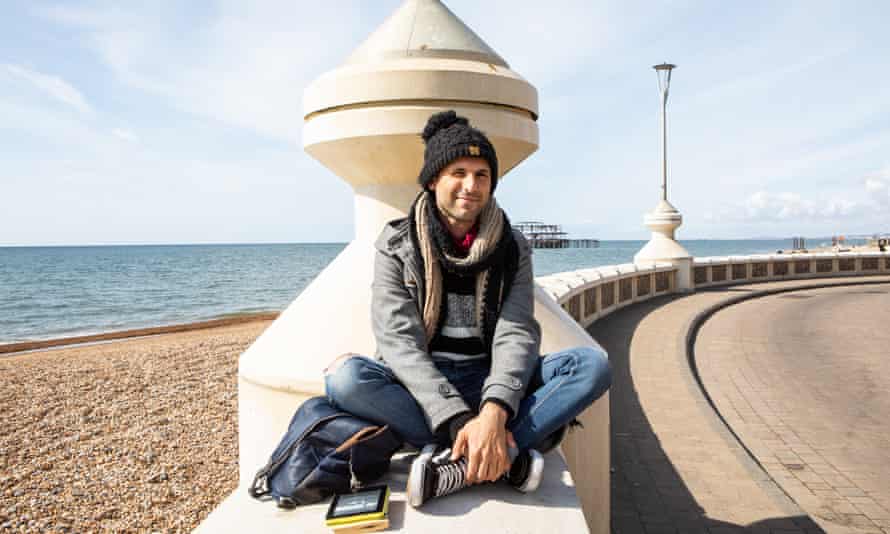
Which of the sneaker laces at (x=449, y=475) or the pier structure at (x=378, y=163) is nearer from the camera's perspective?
the sneaker laces at (x=449, y=475)

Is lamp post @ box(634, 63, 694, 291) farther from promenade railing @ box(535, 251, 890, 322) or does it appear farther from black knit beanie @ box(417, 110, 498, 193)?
black knit beanie @ box(417, 110, 498, 193)

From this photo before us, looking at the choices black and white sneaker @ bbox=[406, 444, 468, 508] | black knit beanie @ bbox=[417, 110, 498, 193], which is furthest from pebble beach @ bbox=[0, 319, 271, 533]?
black knit beanie @ bbox=[417, 110, 498, 193]

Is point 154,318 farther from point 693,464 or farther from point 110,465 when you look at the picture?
point 693,464

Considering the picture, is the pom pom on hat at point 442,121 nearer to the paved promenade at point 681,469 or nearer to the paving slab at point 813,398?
the paved promenade at point 681,469

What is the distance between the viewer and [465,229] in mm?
2240

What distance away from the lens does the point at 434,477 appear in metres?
1.68

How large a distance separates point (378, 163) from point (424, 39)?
0.62 meters

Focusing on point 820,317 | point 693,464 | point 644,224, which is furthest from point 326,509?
point 644,224

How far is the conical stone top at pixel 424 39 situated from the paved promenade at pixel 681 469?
308 centimetres

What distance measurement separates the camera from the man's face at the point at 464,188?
7.00 feet

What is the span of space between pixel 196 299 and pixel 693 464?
1479 inches

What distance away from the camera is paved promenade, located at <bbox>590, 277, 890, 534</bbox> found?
4109 millimetres

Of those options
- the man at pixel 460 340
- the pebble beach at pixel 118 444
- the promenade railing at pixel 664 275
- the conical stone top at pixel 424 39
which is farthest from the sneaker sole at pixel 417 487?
the promenade railing at pixel 664 275

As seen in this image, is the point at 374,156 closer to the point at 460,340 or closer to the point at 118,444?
the point at 460,340
